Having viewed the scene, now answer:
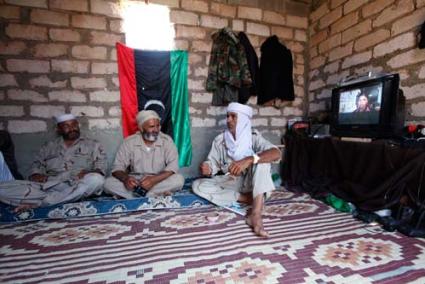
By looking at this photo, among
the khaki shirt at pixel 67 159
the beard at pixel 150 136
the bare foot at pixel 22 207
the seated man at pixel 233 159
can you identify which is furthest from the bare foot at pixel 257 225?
the bare foot at pixel 22 207

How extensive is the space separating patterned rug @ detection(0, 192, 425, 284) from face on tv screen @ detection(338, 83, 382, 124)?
100cm

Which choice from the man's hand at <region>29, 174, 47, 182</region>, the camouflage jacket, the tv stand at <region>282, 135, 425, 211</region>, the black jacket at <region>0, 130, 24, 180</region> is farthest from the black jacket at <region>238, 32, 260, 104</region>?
the black jacket at <region>0, 130, 24, 180</region>

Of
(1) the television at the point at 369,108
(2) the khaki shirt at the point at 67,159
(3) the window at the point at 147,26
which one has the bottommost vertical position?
(2) the khaki shirt at the point at 67,159

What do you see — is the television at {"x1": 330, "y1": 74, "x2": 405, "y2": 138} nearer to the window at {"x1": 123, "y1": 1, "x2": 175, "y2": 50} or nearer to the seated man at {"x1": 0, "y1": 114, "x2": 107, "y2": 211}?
the window at {"x1": 123, "y1": 1, "x2": 175, "y2": 50}

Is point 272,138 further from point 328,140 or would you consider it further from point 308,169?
point 328,140

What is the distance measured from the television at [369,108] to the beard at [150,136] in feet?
6.76

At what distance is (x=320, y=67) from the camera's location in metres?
3.55

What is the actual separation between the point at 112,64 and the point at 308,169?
2835mm

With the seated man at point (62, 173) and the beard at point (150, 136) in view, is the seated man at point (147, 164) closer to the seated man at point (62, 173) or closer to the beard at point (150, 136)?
the beard at point (150, 136)

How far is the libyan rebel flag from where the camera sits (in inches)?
117

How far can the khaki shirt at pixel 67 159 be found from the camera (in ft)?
8.35

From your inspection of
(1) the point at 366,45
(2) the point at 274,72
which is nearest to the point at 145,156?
(2) the point at 274,72

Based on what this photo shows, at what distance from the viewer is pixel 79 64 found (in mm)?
2869

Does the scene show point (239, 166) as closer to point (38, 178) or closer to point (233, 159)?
point (233, 159)
